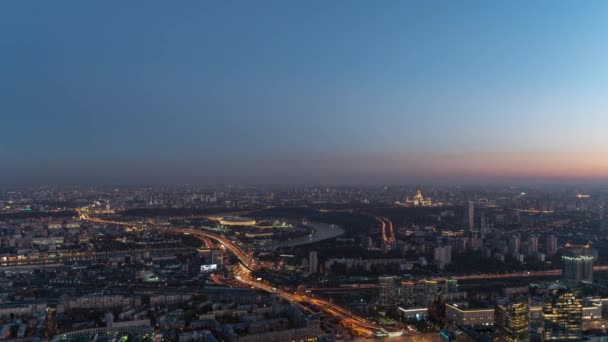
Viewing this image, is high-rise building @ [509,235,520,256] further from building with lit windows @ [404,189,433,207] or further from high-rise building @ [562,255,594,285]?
building with lit windows @ [404,189,433,207]

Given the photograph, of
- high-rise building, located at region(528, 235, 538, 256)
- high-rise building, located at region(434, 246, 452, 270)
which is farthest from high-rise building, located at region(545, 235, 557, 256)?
high-rise building, located at region(434, 246, 452, 270)

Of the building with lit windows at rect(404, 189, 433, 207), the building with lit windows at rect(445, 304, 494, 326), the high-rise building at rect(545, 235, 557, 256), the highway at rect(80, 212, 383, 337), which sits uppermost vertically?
the building with lit windows at rect(404, 189, 433, 207)

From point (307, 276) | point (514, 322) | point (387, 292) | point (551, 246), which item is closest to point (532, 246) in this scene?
point (551, 246)

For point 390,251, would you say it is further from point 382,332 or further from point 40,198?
point 40,198

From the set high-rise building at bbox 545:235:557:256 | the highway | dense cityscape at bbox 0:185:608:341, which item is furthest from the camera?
high-rise building at bbox 545:235:557:256

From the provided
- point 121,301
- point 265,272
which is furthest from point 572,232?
point 121,301

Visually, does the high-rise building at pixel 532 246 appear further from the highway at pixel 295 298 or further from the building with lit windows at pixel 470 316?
the highway at pixel 295 298
